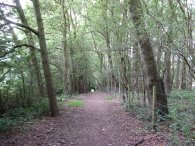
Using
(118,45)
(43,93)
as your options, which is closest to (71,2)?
(118,45)

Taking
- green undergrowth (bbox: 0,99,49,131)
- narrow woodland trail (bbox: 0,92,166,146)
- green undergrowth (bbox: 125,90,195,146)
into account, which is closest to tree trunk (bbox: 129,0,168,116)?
green undergrowth (bbox: 125,90,195,146)

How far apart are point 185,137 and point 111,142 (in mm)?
2146

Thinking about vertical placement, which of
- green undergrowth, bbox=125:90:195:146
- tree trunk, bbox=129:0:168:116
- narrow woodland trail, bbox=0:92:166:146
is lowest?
narrow woodland trail, bbox=0:92:166:146

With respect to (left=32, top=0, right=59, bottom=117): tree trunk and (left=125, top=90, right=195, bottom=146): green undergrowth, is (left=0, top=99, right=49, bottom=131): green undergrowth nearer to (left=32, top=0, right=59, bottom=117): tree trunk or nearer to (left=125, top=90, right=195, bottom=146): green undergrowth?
(left=32, top=0, right=59, bottom=117): tree trunk

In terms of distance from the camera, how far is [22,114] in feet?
31.0

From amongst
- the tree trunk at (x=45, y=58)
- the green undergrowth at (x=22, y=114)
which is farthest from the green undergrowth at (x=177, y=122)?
the green undergrowth at (x=22, y=114)

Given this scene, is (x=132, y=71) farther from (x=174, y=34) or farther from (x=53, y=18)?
(x=53, y=18)

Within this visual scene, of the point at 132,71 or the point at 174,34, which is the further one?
the point at 132,71

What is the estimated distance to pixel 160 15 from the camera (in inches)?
302

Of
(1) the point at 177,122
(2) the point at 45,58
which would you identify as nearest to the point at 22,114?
(2) the point at 45,58

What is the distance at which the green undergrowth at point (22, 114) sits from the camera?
7.37 metres

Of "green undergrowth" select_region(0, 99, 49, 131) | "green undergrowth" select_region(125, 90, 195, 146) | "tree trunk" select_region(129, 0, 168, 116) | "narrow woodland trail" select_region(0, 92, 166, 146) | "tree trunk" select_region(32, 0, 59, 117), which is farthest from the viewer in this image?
"tree trunk" select_region(32, 0, 59, 117)

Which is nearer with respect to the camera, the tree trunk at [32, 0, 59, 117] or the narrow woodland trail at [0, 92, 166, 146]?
the narrow woodland trail at [0, 92, 166, 146]

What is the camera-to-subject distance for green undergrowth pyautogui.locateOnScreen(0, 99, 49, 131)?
290 inches
